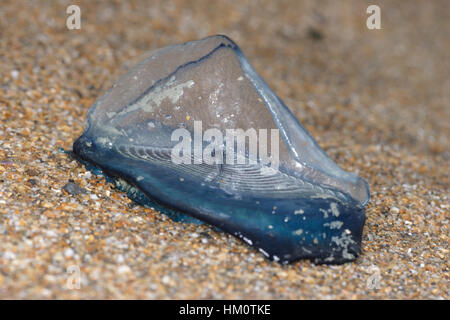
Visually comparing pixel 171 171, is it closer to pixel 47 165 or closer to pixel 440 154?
pixel 47 165
